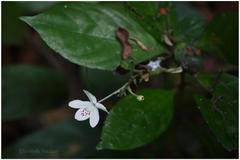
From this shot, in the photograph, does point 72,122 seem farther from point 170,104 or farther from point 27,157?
point 170,104

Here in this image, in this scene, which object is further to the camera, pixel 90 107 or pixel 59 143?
pixel 59 143

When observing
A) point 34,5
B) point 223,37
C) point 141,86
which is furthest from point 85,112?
point 34,5

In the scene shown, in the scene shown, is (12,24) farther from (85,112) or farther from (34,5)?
(85,112)

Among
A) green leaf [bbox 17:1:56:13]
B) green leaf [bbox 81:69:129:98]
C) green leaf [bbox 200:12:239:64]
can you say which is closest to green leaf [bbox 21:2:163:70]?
green leaf [bbox 200:12:239:64]

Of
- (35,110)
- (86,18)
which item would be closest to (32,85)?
(35,110)

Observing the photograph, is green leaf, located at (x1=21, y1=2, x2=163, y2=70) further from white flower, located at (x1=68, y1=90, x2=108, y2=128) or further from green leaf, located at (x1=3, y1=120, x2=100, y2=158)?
green leaf, located at (x1=3, y1=120, x2=100, y2=158)

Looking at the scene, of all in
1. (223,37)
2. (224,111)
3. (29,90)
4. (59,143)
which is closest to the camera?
(224,111)
